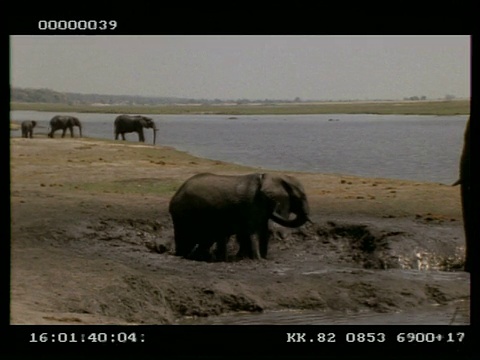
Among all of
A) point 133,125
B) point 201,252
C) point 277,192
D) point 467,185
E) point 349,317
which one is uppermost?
point 133,125

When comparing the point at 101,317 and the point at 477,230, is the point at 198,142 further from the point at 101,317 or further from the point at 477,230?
the point at 477,230

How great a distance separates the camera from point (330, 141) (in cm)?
680

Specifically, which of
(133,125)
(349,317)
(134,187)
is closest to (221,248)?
(134,187)

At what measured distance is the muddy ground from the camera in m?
6.07

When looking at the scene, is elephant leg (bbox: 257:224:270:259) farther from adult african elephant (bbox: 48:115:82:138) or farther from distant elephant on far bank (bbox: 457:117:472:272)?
adult african elephant (bbox: 48:115:82:138)

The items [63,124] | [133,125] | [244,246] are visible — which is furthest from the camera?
[63,124]

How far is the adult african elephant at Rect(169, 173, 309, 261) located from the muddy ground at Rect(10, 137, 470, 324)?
13cm

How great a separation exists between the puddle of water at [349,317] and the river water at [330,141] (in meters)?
0.97

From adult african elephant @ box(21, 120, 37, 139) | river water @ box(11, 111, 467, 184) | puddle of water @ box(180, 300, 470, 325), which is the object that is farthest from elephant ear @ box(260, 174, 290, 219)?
adult african elephant @ box(21, 120, 37, 139)

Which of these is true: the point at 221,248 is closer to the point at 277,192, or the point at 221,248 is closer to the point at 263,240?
the point at 263,240

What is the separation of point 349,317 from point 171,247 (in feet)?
5.55

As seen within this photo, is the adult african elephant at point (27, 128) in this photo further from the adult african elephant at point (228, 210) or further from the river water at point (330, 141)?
the adult african elephant at point (228, 210)
